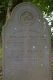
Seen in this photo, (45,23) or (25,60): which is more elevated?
(45,23)

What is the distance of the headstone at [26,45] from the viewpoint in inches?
293

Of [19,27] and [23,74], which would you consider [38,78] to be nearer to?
[23,74]

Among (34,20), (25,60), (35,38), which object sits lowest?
(25,60)

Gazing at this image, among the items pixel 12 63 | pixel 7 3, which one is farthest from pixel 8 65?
pixel 7 3

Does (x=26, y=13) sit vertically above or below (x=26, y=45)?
above

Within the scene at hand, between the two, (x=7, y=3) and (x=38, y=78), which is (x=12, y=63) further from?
(x=7, y=3)

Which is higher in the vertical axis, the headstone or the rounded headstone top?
the rounded headstone top

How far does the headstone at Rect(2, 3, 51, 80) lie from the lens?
743cm

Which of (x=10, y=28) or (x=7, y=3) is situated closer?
(x=10, y=28)

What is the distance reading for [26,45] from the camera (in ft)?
24.4

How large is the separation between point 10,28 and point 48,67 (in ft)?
4.53

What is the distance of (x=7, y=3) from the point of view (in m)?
9.89

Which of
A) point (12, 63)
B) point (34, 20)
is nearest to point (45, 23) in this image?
point (34, 20)

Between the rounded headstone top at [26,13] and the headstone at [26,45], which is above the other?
the rounded headstone top at [26,13]
